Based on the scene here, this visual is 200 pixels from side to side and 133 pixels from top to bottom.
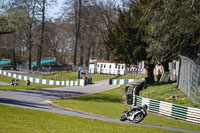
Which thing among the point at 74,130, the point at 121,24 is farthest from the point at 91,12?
the point at 74,130

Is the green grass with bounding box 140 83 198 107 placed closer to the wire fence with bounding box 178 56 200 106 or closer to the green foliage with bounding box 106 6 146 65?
the wire fence with bounding box 178 56 200 106

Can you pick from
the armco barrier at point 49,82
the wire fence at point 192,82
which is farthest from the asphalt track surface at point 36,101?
the armco barrier at point 49,82

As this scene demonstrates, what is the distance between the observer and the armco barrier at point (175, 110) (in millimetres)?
19156

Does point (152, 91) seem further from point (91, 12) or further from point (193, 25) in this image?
point (91, 12)

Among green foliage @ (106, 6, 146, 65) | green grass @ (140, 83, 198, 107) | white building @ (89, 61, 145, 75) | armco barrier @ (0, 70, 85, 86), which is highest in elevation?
green foliage @ (106, 6, 146, 65)

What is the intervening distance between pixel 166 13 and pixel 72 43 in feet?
201

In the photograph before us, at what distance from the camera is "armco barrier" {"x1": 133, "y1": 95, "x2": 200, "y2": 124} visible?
19.2 m

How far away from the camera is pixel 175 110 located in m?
20.7

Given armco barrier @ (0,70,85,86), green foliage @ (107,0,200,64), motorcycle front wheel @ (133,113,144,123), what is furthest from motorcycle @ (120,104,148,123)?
armco barrier @ (0,70,85,86)

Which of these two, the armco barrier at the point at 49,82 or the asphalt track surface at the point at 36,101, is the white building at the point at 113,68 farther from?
the asphalt track surface at the point at 36,101

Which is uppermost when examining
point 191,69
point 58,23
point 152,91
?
point 58,23

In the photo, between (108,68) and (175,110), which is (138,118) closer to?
(175,110)

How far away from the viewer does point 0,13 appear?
26.6 meters

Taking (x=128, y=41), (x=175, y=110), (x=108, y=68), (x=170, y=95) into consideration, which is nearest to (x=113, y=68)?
(x=108, y=68)
